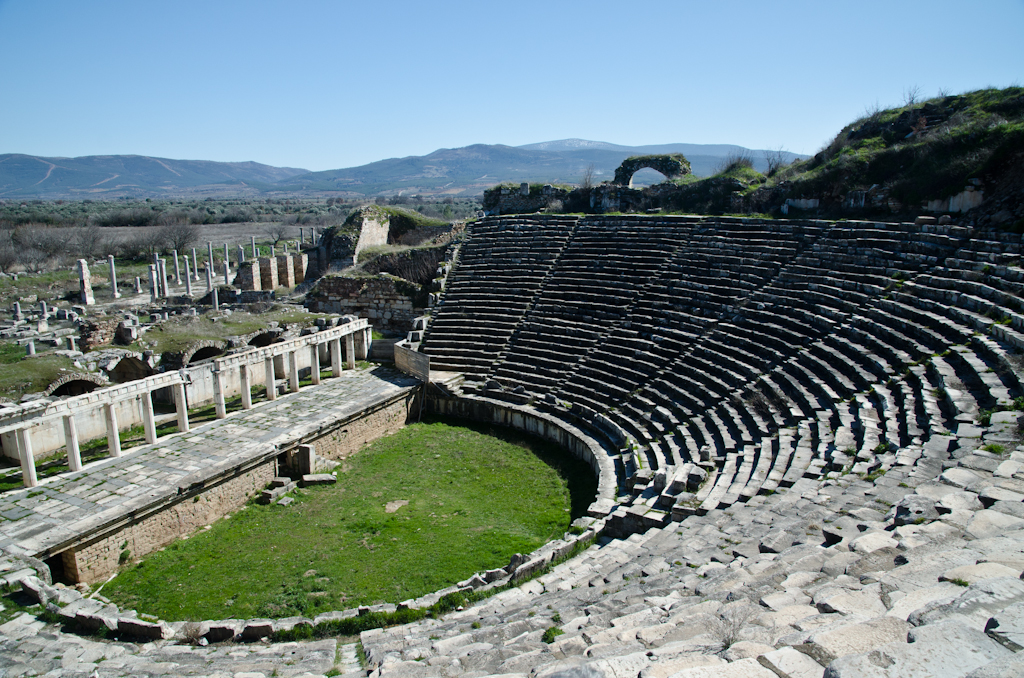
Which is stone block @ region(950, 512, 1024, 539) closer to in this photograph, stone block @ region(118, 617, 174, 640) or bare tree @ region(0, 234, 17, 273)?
stone block @ region(118, 617, 174, 640)

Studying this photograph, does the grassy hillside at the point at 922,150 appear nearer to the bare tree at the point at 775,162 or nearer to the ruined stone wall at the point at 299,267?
the bare tree at the point at 775,162

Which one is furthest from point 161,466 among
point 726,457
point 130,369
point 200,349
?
point 726,457

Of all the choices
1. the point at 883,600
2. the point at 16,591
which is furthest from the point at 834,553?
the point at 16,591

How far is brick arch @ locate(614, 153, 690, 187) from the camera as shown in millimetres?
27562

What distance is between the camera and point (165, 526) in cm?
1157

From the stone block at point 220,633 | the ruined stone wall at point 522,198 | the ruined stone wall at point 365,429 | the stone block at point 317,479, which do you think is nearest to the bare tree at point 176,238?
the ruined stone wall at point 522,198

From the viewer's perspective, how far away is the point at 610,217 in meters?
23.3

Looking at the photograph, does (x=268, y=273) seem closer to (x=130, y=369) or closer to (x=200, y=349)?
(x=200, y=349)

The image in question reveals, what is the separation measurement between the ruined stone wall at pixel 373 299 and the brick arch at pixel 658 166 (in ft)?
35.2

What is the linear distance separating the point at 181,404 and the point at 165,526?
11.9 feet

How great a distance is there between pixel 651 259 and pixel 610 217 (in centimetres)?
363

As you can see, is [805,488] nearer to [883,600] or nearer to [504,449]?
[883,600]

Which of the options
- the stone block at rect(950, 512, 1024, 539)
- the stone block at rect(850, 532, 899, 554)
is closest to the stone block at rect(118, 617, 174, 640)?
the stone block at rect(850, 532, 899, 554)

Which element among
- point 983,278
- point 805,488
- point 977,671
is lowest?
point 805,488
